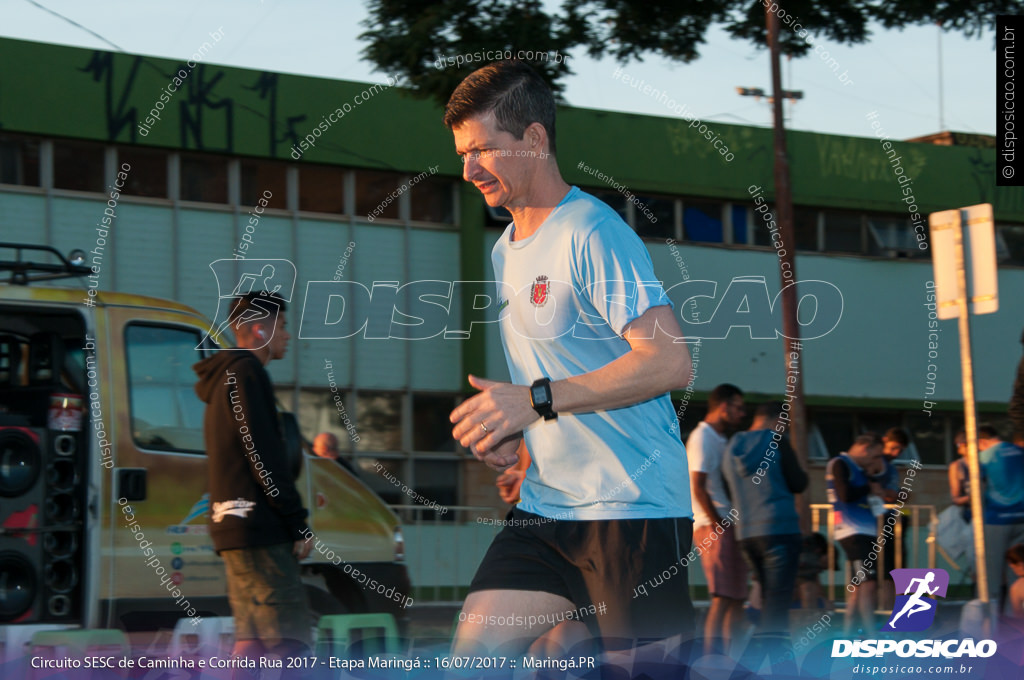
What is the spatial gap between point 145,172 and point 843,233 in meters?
12.1

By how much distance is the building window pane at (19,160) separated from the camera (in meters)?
17.4

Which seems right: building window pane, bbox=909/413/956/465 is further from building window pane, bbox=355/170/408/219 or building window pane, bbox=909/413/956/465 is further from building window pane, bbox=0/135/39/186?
building window pane, bbox=0/135/39/186

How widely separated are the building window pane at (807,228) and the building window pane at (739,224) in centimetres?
128

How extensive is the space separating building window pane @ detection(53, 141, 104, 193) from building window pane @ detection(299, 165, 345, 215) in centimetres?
273

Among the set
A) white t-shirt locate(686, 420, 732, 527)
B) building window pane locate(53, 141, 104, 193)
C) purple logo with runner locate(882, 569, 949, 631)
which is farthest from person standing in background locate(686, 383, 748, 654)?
building window pane locate(53, 141, 104, 193)

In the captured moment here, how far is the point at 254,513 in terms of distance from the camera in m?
5.71

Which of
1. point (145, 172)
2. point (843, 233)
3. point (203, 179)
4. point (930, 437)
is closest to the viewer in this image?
point (145, 172)

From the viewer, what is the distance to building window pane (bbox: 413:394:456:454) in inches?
789

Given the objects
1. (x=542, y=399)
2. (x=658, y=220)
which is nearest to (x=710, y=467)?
(x=542, y=399)

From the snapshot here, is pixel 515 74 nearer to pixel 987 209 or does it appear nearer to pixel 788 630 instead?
pixel 987 209

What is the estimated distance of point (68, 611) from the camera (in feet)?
21.8

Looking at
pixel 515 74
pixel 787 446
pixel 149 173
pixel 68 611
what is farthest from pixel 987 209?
pixel 149 173

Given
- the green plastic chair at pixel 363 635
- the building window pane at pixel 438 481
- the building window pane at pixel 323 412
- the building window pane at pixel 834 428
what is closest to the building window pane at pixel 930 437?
the building window pane at pixel 834 428

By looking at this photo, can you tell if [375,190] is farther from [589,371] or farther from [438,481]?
[589,371]
